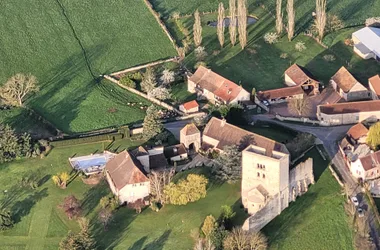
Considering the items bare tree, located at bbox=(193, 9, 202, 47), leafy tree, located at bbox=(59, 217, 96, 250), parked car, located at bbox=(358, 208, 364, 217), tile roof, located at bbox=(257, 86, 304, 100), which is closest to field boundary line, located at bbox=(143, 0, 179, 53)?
bare tree, located at bbox=(193, 9, 202, 47)

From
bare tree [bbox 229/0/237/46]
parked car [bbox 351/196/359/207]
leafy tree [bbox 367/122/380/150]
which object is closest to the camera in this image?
parked car [bbox 351/196/359/207]

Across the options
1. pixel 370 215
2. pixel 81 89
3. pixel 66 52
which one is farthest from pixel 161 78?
pixel 370 215

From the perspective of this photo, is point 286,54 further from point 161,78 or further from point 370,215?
point 370,215

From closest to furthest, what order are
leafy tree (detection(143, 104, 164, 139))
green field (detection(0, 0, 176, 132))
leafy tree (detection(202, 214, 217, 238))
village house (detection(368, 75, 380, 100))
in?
1. leafy tree (detection(202, 214, 217, 238))
2. leafy tree (detection(143, 104, 164, 139))
3. village house (detection(368, 75, 380, 100))
4. green field (detection(0, 0, 176, 132))

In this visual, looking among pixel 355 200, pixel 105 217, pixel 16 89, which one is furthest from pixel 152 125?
pixel 355 200

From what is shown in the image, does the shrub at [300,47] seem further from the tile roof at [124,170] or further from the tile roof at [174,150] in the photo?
the tile roof at [124,170]

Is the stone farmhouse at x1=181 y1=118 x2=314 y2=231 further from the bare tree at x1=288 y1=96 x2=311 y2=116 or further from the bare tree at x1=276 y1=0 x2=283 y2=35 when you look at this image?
the bare tree at x1=276 y1=0 x2=283 y2=35
